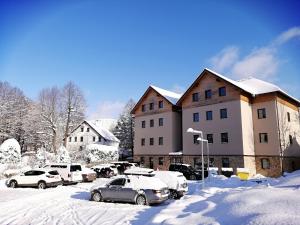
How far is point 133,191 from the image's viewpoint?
50.2ft

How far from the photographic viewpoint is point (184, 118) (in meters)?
38.0

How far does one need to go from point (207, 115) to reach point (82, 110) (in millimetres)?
27864

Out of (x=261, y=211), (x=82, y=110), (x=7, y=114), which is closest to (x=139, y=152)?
(x=82, y=110)

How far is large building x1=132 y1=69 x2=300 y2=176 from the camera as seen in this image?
31.9m

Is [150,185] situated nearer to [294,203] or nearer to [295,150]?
[294,203]

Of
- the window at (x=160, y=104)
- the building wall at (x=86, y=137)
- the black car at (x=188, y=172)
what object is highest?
the window at (x=160, y=104)

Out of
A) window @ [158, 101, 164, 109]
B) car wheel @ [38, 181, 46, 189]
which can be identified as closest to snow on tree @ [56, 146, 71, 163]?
window @ [158, 101, 164, 109]

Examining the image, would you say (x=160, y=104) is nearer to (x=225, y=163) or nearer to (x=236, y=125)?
(x=236, y=125)

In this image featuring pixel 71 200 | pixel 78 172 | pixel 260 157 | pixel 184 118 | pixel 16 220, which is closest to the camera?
pixel 16 220

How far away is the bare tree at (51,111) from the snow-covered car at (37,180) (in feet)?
92.2

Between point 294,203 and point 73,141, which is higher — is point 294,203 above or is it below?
below

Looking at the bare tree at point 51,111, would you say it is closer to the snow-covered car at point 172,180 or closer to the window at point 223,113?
the window at point 223,113

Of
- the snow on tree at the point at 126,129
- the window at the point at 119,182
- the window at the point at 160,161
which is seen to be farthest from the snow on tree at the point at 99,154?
the window at the point at 119,182

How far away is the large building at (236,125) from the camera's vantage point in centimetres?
3192
